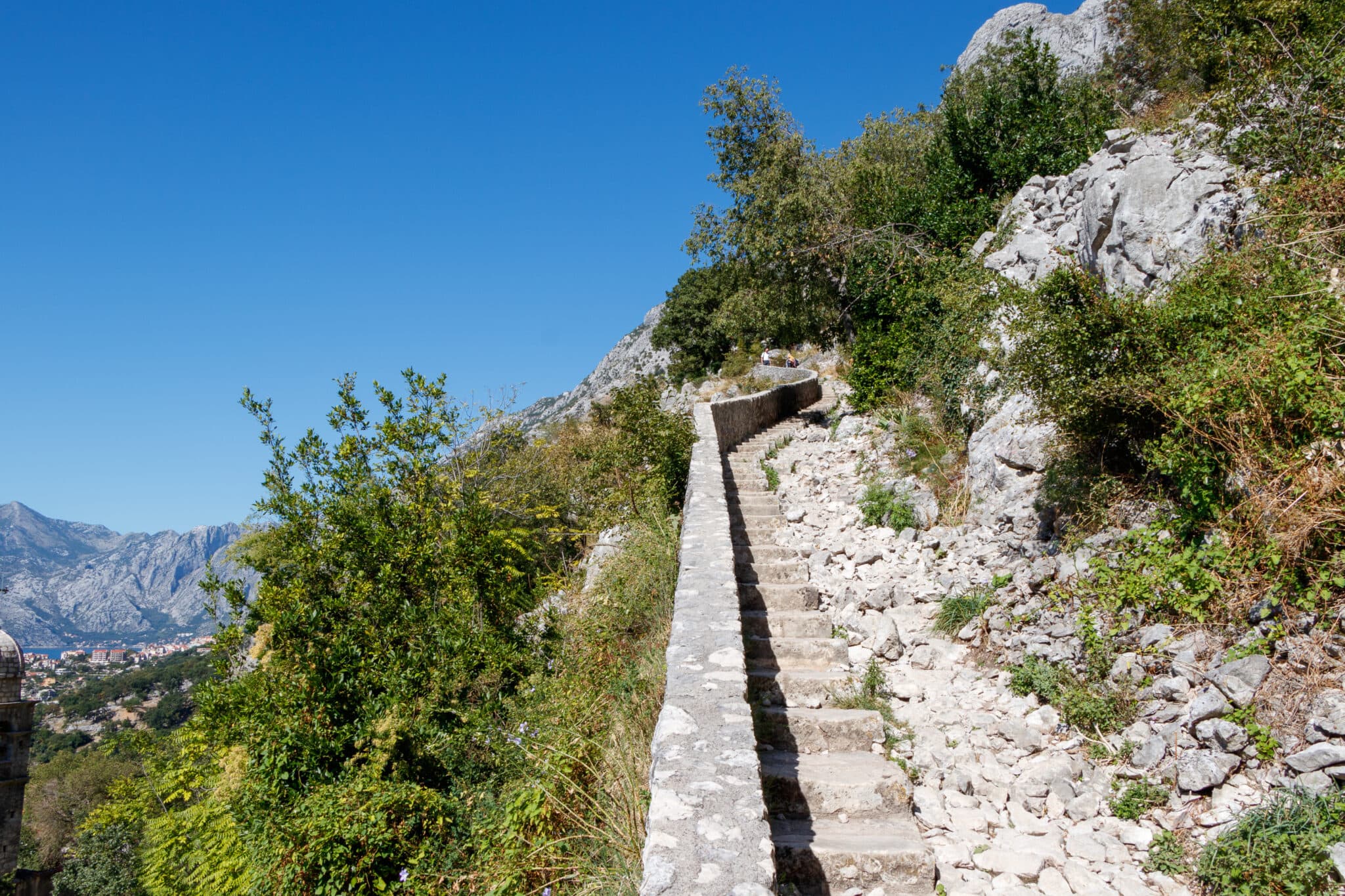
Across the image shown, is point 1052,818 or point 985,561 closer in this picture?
point 1052,818

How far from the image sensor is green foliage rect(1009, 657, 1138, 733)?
14.8ft

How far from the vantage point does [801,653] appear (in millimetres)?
6090

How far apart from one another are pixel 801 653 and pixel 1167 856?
2950mm

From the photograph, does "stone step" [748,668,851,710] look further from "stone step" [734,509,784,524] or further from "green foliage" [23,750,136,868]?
"green foliage" [23,750,136,868]

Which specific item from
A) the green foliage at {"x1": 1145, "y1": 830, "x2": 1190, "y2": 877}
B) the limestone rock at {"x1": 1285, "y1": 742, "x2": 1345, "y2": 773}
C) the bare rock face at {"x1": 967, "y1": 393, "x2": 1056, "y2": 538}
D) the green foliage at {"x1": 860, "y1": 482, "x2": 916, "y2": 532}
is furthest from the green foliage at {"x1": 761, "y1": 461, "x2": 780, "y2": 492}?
the limestone rock at {"x1": 1285, "y1": 742, "x2": 1345, "y2": 773}

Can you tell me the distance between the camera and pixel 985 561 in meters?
6.79

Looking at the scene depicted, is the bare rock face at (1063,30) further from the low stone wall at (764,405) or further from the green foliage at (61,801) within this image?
the green foliage at (61,801)

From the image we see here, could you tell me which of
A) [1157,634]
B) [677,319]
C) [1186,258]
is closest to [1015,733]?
[1157,634]

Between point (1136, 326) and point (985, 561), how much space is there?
257cm

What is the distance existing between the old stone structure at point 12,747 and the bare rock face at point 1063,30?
44899mm

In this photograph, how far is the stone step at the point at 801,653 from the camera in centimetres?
603

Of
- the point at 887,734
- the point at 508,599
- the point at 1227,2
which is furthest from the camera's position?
the point at 1227,2

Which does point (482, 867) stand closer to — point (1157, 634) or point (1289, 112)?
point (1157, 634)

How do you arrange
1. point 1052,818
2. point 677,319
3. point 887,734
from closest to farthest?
1. point 1052,818
2. point 887,734
3. point 677,319
